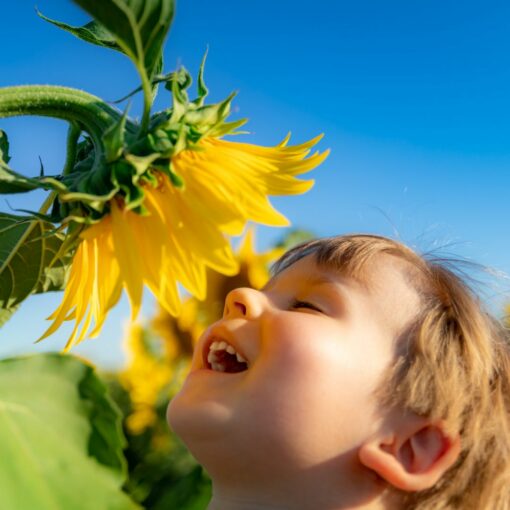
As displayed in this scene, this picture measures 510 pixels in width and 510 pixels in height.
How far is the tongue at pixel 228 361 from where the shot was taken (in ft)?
3.66

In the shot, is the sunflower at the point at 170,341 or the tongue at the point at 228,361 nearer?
the tongue at the point at 228,361

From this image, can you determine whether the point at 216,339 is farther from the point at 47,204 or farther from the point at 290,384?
the point at 47,204

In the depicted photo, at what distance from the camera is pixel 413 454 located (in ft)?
3.56

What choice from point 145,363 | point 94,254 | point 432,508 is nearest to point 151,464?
point 145,363

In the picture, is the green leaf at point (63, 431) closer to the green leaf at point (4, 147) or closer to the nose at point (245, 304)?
the nose at point (245, 304)

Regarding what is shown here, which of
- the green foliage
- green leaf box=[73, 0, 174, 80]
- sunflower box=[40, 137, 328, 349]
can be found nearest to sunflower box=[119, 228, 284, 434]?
the green foliage

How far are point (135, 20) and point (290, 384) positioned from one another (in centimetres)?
53

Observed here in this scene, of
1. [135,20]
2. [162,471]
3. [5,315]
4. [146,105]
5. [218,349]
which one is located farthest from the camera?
[162,471]

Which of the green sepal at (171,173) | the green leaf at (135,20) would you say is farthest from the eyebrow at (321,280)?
the green leaf at (135,20)

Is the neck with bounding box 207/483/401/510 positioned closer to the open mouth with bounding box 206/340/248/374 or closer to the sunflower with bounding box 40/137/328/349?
the open mouth with bounding box 206/340/248/374

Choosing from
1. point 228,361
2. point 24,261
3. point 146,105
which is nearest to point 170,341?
point 228,361

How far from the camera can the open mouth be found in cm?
110

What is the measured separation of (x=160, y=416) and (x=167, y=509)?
2.69ft

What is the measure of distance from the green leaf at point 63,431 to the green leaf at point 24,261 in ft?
0.57
